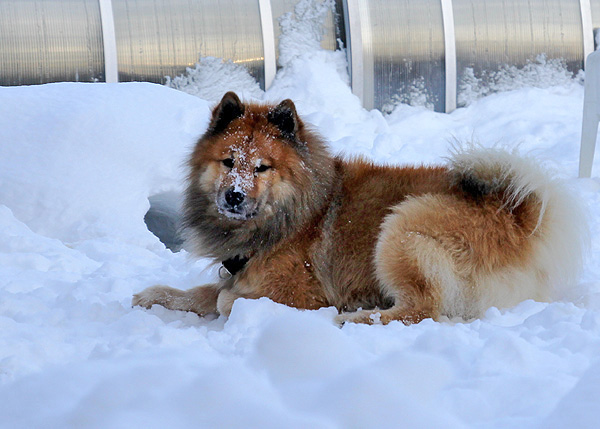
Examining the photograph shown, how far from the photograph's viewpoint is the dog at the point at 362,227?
2846 millimetres

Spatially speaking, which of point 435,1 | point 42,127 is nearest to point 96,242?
point 42,127

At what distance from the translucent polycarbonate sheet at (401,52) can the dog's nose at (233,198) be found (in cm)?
567

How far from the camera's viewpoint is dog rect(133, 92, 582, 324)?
2846mm

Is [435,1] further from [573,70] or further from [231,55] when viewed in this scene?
[231,55]

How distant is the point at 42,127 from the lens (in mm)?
4984

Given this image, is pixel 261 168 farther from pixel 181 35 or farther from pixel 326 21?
pixel 326 21

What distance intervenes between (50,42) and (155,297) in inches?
203

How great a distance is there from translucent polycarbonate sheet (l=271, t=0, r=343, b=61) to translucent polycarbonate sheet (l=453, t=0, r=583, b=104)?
5.08ft

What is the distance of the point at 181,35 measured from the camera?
303 inches

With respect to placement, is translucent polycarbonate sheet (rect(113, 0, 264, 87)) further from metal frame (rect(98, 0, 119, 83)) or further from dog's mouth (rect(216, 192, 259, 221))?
dog's mouth (rect(216, 192, 259, 221))

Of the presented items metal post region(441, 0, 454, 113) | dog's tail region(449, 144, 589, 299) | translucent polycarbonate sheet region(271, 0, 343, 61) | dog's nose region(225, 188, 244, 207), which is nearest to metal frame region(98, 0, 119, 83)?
translucent polycarbonate sheet region(271, 0, 343, 61)

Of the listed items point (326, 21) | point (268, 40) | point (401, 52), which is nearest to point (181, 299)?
point (268, 40)

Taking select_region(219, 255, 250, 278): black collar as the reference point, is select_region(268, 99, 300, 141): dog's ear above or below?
above

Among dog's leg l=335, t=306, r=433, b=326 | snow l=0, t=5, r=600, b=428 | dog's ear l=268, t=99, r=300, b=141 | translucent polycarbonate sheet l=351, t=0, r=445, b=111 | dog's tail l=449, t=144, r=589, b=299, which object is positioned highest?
translucent polycarbonate sheet l=351, t=0, r=445, b=111
